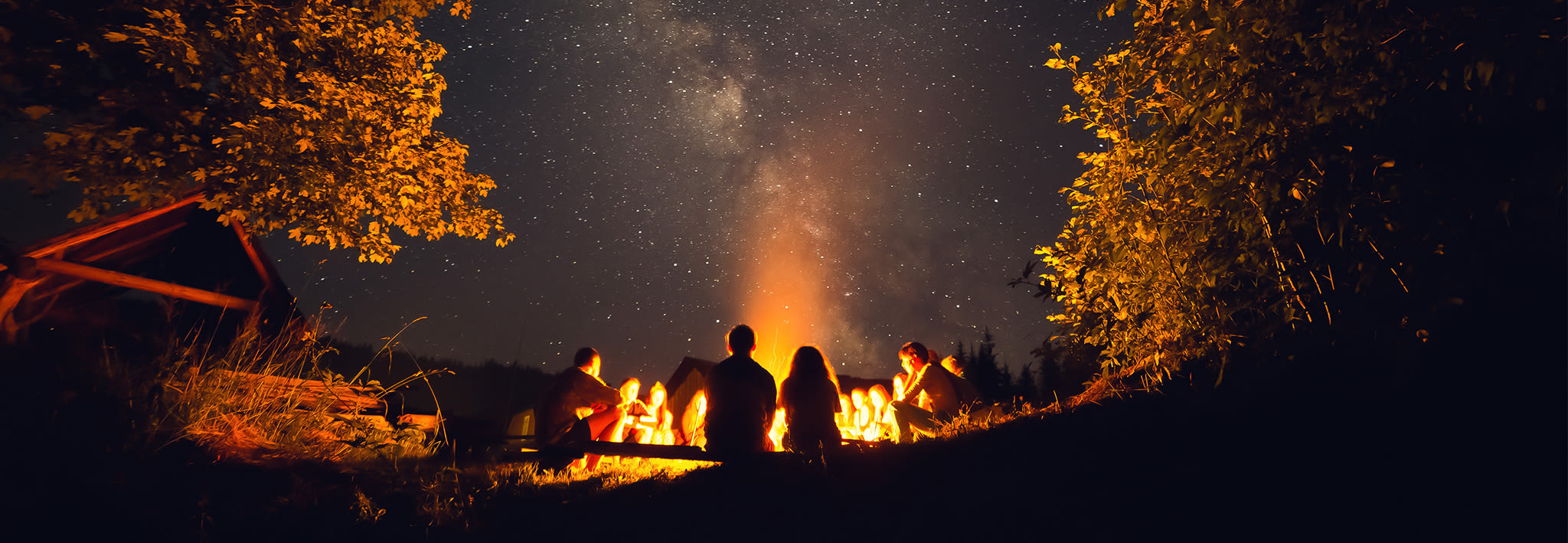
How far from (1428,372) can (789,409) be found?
4.12m

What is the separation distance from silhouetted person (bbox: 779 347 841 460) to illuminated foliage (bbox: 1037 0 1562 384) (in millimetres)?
2522

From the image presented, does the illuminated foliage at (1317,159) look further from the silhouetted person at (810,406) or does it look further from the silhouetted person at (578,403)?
the silhouetted person at (578,403)

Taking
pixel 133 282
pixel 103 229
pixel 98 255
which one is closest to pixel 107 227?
pixel 103 229

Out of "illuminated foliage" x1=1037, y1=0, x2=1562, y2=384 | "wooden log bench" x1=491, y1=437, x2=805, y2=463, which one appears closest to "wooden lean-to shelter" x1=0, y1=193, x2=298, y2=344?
"wooden log bench" x1=491, y1=437, x2=805, y2=463

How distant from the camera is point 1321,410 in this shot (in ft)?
9.57

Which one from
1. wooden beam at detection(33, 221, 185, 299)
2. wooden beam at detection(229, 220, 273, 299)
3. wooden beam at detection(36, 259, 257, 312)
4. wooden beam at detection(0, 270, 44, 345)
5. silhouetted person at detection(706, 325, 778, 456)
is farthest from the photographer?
wooden beam at detection(229, 220, 273, 299)

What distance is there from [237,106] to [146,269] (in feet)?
17.4

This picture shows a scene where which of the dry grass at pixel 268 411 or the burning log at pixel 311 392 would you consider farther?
the burning log at pixel 311 392

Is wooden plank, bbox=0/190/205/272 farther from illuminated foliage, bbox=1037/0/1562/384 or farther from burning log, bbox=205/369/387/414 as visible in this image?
illuminated foliage, bbox=1037/0/1562/384

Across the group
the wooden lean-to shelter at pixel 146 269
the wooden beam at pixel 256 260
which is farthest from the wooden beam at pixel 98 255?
the wooden beam at pixel 256 260

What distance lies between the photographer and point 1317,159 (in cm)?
354

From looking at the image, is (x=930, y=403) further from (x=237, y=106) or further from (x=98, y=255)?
(x=98, y=255)

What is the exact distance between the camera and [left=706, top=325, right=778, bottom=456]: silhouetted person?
17.4 feet

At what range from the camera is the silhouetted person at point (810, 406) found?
514 centimetres
